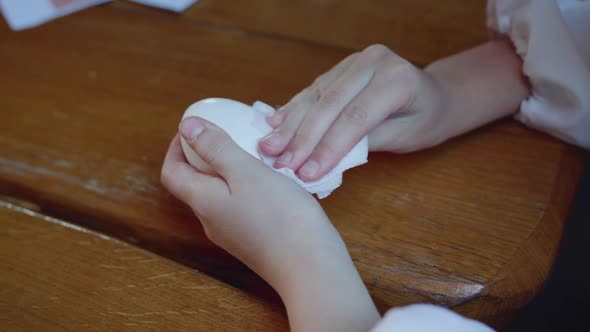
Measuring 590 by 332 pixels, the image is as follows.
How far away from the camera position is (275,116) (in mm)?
495

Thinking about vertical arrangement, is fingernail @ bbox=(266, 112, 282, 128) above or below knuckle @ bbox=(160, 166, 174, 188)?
above

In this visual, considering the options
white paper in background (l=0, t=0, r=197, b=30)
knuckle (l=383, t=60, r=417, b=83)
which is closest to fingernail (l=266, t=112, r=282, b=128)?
knuckle (l=383, t=60, r=417, b=83)

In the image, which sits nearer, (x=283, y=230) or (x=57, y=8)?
(x=283, y=230)

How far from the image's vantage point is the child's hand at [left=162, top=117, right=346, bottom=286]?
0.40 meters

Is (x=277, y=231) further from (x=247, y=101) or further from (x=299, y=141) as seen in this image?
(x=247, y=101)

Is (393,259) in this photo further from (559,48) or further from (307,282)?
(559,48)

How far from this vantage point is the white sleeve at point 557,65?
0.54 m

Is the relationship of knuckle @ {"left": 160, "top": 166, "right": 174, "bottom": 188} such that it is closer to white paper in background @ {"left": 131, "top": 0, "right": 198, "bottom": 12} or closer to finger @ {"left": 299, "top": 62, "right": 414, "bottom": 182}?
finger @ {"left": 299, "top": 62, "right": 414, "bottom": 182}

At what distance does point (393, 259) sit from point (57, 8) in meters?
0.59

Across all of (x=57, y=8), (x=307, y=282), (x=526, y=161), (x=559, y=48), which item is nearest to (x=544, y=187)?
(x=526, y=161)

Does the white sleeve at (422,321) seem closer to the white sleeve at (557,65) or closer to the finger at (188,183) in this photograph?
the finger at (188,183)

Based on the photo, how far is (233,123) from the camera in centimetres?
47

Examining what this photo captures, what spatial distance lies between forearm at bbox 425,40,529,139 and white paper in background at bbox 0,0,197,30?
0.37 m

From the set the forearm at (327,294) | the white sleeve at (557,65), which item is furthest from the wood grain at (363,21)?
the forearm at (327,294)
